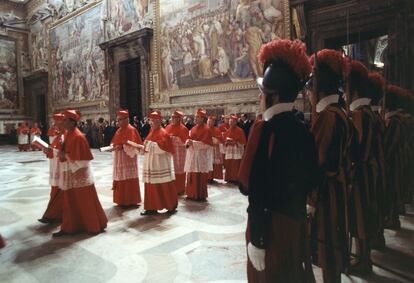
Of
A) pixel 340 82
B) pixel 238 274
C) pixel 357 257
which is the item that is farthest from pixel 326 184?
pixel 238 274

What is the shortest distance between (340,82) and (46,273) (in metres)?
3.73

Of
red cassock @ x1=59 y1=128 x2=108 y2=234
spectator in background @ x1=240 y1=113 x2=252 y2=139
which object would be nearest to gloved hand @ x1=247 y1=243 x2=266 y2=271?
red cassock @ x1=59 y1=128 x2=108 y2=234

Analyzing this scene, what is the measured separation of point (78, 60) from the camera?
2259 centimetres

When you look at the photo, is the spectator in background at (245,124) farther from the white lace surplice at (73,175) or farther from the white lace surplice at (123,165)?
the white lace surplice at (73,175)

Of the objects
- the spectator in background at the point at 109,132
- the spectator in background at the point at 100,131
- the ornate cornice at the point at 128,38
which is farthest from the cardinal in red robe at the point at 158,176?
the spectator in background at the point at 100,131

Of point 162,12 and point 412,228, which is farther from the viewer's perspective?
point 162,12

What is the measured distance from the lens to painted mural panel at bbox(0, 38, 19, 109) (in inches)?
1076

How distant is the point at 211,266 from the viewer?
375 centimetres

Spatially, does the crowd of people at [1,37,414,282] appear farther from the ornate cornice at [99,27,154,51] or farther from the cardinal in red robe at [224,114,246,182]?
the ornate cornice at [99,27,154,51]

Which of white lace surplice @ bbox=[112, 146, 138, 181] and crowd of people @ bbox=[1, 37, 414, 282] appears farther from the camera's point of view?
white lace surplice @ bbox=[112, 146, 138, 181]

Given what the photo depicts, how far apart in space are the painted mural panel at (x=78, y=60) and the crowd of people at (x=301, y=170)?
15.9m

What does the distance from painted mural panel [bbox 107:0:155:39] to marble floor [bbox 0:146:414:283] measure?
45.0ft

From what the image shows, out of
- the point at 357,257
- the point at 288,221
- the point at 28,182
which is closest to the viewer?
the point at 288,221

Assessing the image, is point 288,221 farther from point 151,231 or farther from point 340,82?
point 151,231
